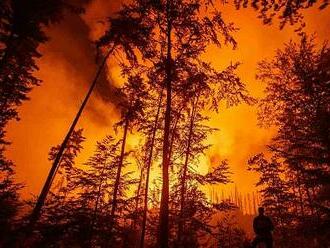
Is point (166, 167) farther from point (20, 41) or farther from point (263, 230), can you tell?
point (20, 41)

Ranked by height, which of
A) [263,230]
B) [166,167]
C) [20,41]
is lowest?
[263,230]

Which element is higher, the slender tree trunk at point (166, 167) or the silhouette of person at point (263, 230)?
the slender tree trunk at point (166, 167)

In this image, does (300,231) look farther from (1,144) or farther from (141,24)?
(1,144)

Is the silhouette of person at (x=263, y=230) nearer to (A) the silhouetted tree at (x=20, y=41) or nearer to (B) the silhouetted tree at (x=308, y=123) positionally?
(B) the silhouetted tree at (x=308, y=123)

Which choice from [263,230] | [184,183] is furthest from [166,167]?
[184,183]

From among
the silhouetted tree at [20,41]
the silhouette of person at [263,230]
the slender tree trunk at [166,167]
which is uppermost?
the silhouetted tree at [20,41]

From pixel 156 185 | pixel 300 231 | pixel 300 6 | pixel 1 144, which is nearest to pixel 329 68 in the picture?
pixel 300 231

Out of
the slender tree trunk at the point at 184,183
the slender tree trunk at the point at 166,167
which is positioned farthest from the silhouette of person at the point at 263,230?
the slender tree trunk at the point at 184,183

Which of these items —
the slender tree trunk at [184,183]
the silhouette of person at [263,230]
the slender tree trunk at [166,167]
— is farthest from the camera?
the slender tree trunk at [184,183]

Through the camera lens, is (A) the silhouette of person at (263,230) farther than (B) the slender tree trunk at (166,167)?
No

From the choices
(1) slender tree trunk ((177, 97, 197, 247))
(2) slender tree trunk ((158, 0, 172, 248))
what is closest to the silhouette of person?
(2) slender tree trunk ((158, 0, 172, 248))

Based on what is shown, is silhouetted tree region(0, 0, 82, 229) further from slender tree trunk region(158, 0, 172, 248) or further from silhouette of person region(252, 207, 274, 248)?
silhouette of person region(252, 207, 274, 248)

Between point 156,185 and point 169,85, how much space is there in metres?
13.3

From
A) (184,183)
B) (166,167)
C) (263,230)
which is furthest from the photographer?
(184,183)
